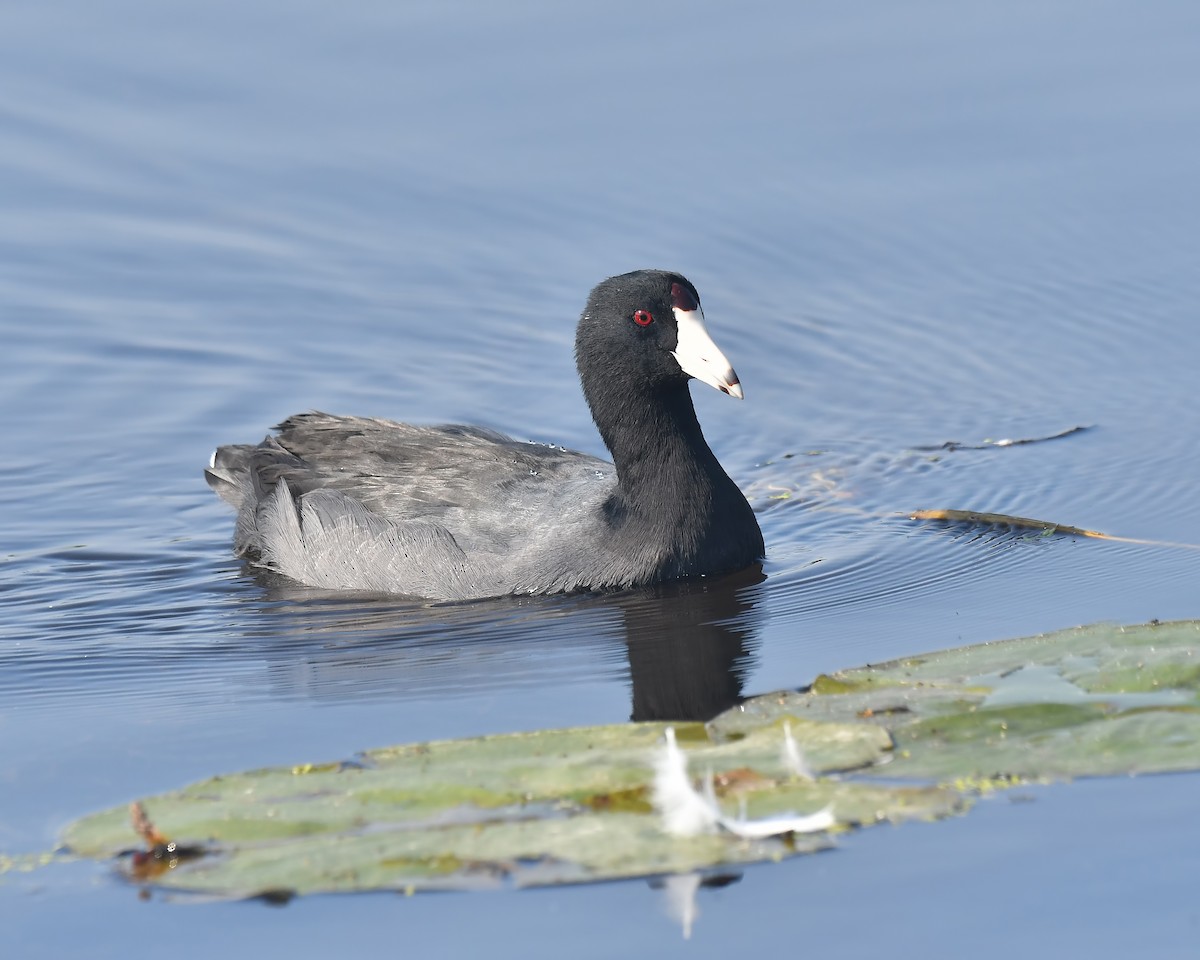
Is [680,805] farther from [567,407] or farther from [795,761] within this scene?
[567,407]

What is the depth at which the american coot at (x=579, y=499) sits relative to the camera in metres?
8.51

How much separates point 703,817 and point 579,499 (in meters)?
3.83

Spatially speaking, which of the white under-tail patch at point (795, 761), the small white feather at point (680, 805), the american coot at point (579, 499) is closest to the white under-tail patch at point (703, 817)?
the small white feather at point (680, 805)

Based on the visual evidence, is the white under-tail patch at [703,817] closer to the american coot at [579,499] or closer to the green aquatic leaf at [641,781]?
the green aquatic leaf at [641,781]

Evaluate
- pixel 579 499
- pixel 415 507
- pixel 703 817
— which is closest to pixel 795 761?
pixel 703 817

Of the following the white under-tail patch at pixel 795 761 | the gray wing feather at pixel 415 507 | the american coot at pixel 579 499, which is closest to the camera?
the white under-tail patch at pixel 795 761

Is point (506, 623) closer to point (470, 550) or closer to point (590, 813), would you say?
point (470, 550)

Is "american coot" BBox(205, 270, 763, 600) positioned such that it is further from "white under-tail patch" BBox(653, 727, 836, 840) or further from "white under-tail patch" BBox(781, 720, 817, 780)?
"white under-tail patch" BBox(653, 727, 836, 840)

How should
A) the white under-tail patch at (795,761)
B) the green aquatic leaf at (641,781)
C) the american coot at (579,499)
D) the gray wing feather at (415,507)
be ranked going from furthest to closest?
the gray wing feather at (415,507) < the american coot at (579,499) < the white under-tail patch at (795,761) < the green aquatic leaf at (641,781)

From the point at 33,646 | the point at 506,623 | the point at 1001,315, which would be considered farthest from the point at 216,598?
the point at 1001,315

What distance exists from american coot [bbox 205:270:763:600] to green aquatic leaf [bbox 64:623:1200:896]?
2429mm

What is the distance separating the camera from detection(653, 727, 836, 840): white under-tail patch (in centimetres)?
508

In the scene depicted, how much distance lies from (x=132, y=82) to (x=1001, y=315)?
727 centimetres

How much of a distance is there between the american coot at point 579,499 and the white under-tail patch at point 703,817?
329 cm
